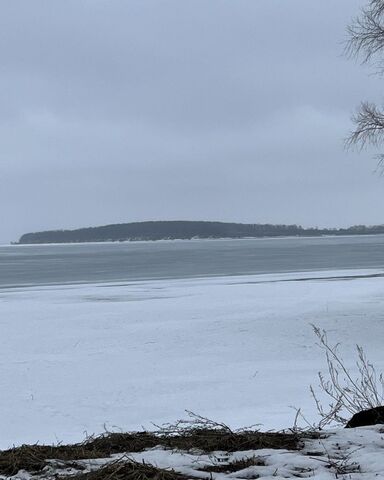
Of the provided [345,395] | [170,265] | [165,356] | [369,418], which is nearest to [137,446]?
[369,418]

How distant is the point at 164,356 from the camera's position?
14.1m

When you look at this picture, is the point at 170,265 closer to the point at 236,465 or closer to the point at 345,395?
the point at 345,395

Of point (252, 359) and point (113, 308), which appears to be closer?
point (252, 359)

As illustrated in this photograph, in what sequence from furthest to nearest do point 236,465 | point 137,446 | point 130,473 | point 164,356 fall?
point 164,356 < point 137,446 < point 236,465 < point 130,473

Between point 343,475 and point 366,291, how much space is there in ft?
81.3

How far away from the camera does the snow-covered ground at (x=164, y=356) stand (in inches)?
382

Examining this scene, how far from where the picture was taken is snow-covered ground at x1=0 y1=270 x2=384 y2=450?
31.8 feet

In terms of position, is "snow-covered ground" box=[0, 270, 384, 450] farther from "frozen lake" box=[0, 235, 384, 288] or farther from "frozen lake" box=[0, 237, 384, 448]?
"frozen lake" box=[0, 235, 384, 288]

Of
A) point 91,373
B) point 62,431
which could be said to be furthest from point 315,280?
point 62,431

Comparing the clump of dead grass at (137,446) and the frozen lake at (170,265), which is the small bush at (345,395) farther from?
the frozen lake at (170,265)

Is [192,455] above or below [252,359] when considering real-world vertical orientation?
above

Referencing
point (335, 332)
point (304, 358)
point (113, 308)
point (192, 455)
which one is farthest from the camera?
point (113, 308)

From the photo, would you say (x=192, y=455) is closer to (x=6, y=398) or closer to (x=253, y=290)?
(x=6, y=398)

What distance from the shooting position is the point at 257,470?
3312mm
